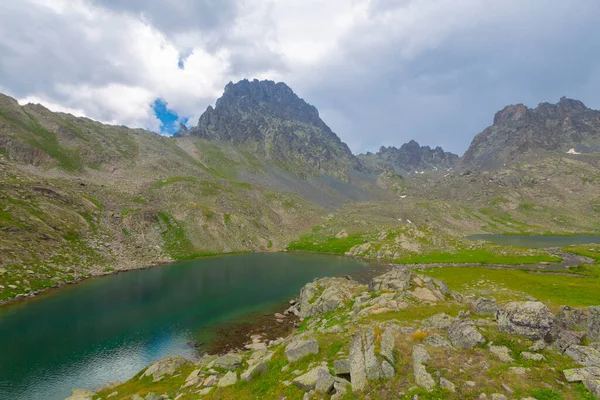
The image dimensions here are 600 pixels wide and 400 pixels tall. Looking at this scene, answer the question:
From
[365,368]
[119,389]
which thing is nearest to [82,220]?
[119,389]

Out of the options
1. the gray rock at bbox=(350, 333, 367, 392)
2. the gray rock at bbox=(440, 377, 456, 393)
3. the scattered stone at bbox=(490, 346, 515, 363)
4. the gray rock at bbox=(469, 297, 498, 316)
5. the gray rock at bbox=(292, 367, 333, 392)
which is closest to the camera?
the gray rock at bbox=(440, 377, 456, 393)

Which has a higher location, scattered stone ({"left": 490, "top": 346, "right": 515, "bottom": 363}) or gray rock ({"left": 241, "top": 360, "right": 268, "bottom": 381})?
scattered stone ({"left": 490, "top": 346, "right": 515, "bottom": 363})

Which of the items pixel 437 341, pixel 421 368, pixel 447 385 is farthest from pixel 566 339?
pixel 421 368


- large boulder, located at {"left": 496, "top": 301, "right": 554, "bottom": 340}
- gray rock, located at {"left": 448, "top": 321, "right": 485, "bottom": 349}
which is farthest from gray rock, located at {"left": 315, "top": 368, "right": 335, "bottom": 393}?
large boulder, located at {"left": 496, "top": 301, "right": 554, "bottom": 340}

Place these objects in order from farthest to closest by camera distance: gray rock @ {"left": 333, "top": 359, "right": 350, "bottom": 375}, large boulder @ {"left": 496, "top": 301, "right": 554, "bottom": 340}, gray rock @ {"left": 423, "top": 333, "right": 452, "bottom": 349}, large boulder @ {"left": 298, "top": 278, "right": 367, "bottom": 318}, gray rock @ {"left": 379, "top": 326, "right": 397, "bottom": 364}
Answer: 1. large boulder @ {"left": 298, "top": 278, "right": 367, "bottom": 318}
2. gray rock @ {"left": 423, "top": 333, "right": 452, "bottom": 349}
3. large boulder @ {"left": 496, "top": 301, "right": 554, "bottom": 340}
4. gray rock @ {"left": 333, "top": 359, "right": 350, "bottom": 375}
5. gray rock @ {"left": 379, "top": 326, "right": 397, "bottom": 364}

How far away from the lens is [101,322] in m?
55.6

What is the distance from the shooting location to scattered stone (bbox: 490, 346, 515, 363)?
1699cm

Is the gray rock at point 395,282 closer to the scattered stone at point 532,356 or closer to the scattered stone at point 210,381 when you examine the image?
the scattered stone at point 532,356

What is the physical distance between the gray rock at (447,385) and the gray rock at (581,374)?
17.8ft

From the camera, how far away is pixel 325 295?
5738 cm

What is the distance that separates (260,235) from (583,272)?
441 feet

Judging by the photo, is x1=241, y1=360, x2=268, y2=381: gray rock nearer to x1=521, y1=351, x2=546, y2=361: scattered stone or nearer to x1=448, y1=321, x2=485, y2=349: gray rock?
x1=448, y1=321, x2=485, y2=349: gray rock

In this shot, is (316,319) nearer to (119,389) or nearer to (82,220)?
(119,389)

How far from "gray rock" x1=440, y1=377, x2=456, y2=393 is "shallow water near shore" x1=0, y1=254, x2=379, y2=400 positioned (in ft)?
132
